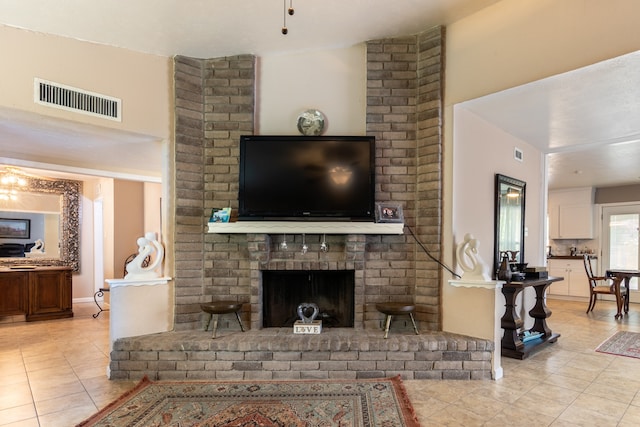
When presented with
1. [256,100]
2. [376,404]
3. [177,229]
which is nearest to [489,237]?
[376,404]

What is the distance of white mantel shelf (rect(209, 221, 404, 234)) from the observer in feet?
11.0

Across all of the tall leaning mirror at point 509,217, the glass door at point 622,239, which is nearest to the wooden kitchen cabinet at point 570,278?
the glass door at point 622,239

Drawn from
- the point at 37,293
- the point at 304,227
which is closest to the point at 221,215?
the point at 304,227

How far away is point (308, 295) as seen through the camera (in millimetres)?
3695

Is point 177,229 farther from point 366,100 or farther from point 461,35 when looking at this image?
point 461,35

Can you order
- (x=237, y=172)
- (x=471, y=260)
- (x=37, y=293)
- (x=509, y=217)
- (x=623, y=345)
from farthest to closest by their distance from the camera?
1. (x=37, y=293)
2. (x=509, y=217)
3. (x=623, y=345)
4. (x=237, y=172)
5. (x=471, y=260)

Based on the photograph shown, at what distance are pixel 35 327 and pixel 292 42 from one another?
5.16 metres

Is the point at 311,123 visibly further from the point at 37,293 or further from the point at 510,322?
the point at 37,293

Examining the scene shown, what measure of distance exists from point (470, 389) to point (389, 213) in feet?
5.22

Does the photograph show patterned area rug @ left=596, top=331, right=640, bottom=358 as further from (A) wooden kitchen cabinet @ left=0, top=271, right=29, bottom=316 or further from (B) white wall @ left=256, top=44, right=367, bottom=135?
(A) wooden kitchen cabinet @ left=0, top=271, right=29, bottom=316

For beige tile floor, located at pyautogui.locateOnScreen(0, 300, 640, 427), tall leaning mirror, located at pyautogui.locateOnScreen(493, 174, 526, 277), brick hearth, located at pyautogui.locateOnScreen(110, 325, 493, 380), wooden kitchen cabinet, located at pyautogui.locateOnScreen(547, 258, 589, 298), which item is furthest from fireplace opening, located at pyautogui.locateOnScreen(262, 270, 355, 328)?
wooden kitchen cabinet, located at pyautogui.locateOnScreen(547, 258, 589, 298)

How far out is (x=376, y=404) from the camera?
2602 millimetres

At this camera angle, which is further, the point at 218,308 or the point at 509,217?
the point at 509,217

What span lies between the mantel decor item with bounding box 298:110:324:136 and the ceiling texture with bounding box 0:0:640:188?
25.9 inches
